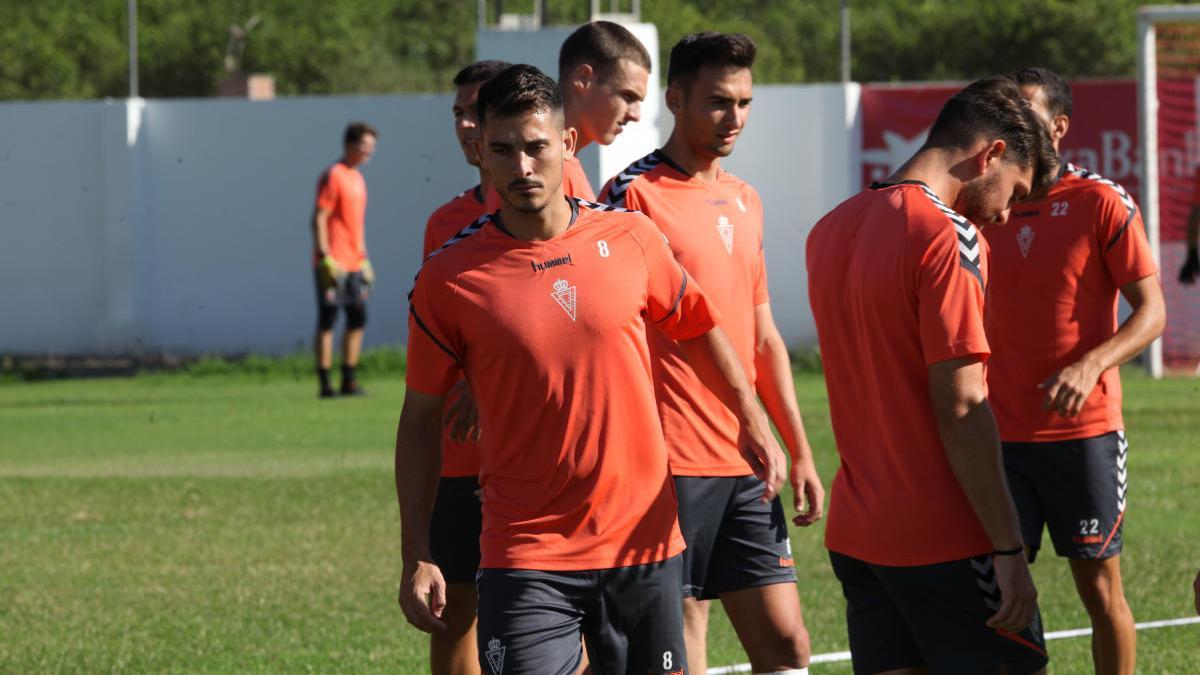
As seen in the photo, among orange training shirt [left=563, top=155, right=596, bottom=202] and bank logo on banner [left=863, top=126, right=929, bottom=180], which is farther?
bank logo on banner [left=863, top=126, right=929, bottom=180]

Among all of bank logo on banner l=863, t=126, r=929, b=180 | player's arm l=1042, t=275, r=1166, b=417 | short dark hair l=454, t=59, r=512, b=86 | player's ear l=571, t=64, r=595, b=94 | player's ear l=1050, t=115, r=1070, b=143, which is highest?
bank logo on banner l=863, t=126, r=929, b=180

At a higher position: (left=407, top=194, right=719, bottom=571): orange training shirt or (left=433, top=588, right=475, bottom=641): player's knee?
(left=407, top=194, right=719, bottom=571): orange training shirt

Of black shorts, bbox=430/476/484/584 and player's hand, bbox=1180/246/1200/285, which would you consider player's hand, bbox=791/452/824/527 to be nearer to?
black shorts, bbox=430/476/484/584

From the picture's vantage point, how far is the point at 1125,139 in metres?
20.2

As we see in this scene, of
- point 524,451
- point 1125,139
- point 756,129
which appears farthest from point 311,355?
point 524,451

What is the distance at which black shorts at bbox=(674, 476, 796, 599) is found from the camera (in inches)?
231

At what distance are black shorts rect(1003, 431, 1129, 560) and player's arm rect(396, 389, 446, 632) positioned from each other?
8.19 feet

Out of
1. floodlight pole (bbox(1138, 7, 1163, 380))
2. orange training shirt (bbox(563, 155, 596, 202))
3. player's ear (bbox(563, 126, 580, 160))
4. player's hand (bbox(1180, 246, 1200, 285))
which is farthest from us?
floodlight pole (bbox(1138, 7, 1163, 380))

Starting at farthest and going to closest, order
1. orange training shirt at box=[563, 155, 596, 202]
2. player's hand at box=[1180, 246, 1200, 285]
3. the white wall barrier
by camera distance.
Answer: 1. the white wall barrier
2. player's hand at box=[1180, 246, 1200, 285]
3. orange training shirt at box=[563, 155, 596, 202]

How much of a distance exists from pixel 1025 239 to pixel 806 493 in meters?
1.39

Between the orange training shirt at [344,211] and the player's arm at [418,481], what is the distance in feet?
43.4

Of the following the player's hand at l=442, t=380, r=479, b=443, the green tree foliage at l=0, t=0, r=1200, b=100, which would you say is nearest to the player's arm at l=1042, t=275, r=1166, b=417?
the player's hand at l=442, t=380, r=479, b=443

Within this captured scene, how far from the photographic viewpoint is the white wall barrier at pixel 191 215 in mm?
23109

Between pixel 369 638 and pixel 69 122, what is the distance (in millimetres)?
17268
